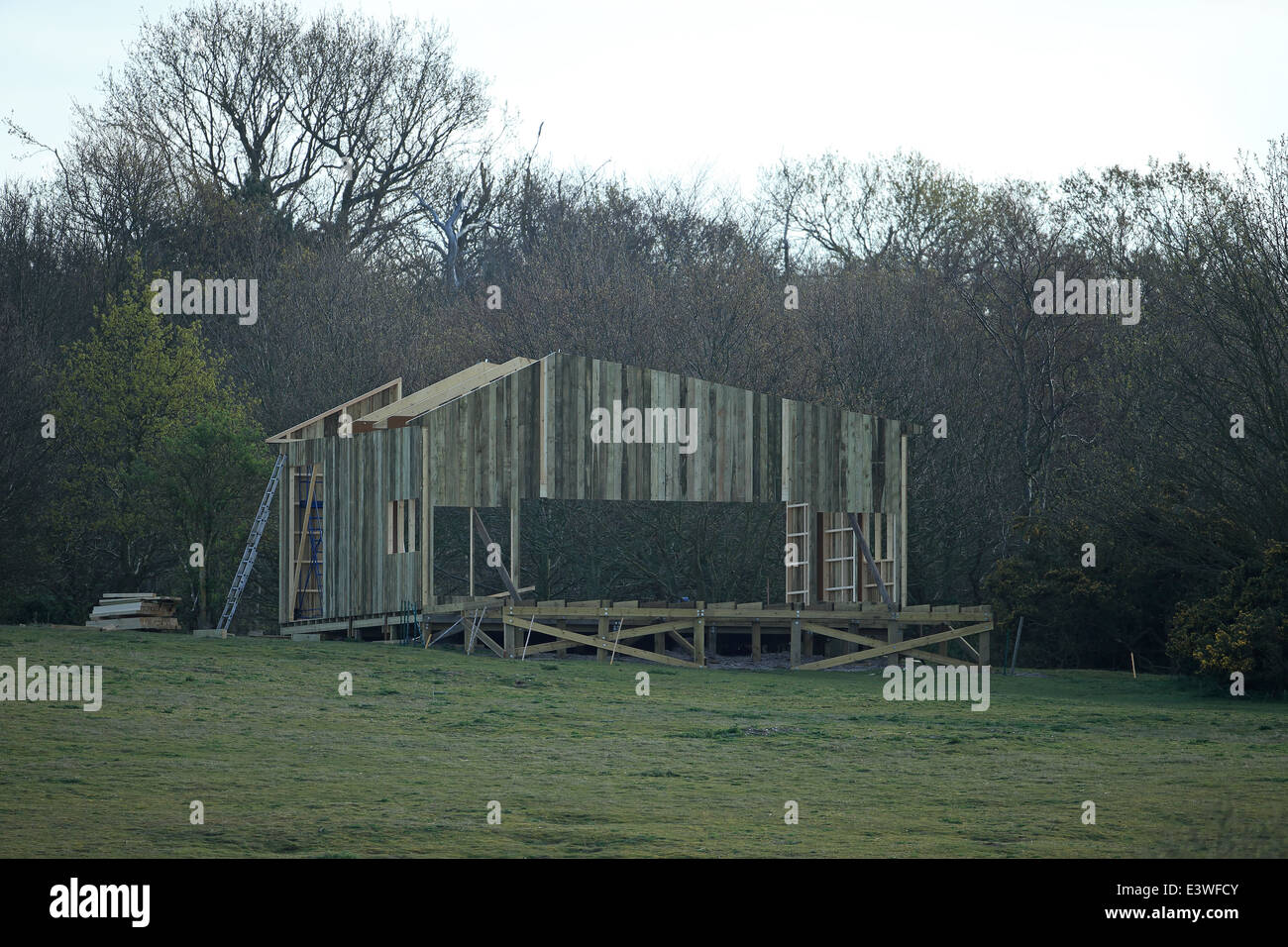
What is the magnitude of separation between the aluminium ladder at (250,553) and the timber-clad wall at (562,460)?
1.04m

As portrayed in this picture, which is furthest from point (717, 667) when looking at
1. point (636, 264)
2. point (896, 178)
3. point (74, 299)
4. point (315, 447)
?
point (896, 178)

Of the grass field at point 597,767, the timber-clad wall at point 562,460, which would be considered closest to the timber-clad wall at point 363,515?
the timber-clad wall at point 562,460

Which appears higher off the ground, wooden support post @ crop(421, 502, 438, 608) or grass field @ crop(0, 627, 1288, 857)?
wooden support post @ crop(421, 502, 438, 608)

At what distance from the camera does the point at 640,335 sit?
135 feet

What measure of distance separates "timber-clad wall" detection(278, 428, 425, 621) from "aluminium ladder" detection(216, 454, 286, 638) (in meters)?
0.44

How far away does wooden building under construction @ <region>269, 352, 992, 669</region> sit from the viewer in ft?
98.2

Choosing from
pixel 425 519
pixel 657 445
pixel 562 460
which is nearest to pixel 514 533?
pixel 562 460

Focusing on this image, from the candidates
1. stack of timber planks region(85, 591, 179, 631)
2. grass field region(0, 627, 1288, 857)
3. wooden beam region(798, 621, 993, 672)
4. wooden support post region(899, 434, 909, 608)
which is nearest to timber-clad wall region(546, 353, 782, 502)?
wooden support post region(899, 434, 909, 608)

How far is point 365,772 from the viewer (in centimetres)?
1566

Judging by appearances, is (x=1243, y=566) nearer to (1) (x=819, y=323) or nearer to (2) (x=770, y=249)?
(1) (x=819, y=323)

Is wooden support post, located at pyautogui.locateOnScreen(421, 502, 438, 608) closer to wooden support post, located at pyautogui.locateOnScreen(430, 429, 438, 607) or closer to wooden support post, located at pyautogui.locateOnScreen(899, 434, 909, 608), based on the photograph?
wooden support post, located at pyautogui.locateOnScreen(430, 429, 438, 607)

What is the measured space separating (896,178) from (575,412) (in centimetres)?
2593

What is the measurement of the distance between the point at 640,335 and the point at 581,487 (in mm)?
11023

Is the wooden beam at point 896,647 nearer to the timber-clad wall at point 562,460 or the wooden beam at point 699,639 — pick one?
the wooden beam at point 699,639
